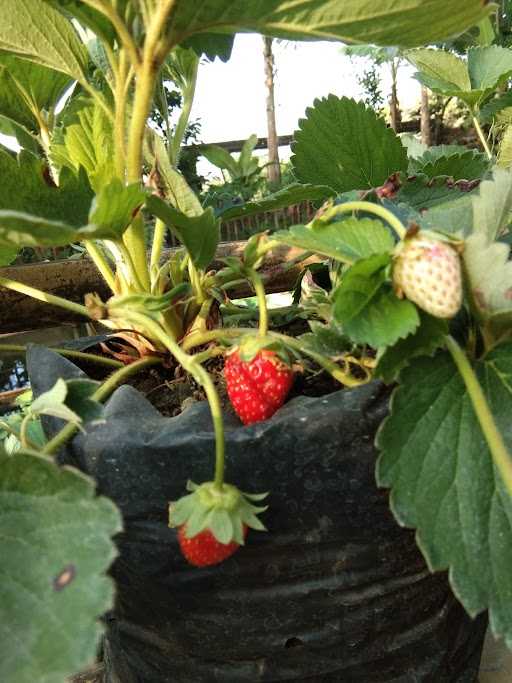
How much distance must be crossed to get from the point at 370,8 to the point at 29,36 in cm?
26

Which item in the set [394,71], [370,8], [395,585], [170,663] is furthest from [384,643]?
[394,71]

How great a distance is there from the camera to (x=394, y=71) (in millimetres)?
7578

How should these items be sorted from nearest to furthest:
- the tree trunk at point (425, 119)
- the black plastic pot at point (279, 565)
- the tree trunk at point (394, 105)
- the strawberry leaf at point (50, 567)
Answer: the strawberry leaf at point (50, 567) → the black plastic pot at point (279, 565) → the tree trunk at point (425, 119) → the tree trunk at point (394, 105)

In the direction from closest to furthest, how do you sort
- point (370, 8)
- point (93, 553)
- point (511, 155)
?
point (93, 553)
point (370, 8)
point (511, 155)

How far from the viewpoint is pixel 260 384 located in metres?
0.40

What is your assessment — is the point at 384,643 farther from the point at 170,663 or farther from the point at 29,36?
the point at 29,36

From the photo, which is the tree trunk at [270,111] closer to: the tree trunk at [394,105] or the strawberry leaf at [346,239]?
the tree trunk at [394,105]

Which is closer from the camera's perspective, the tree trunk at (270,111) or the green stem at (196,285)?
the green stem at (196,285)

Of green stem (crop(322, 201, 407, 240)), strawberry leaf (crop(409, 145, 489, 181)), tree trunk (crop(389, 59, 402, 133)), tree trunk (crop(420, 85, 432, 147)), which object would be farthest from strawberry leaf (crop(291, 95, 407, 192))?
tree trunk (crop(389, 59, 402, 133))

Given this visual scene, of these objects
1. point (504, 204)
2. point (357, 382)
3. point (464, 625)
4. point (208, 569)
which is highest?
point (504, 204)

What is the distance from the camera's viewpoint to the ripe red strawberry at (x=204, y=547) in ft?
1.21

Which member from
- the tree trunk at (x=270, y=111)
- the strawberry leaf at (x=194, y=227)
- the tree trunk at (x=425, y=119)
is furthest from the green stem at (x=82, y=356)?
the tree trunk at (x=425, y=119)

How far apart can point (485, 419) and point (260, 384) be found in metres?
0.13

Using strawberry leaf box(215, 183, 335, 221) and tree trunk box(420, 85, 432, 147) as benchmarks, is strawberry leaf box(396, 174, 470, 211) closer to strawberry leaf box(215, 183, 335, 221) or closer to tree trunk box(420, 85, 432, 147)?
strawberry leaf box(215, 183, 335, 221)
